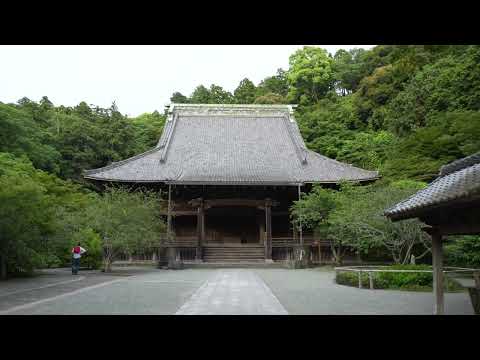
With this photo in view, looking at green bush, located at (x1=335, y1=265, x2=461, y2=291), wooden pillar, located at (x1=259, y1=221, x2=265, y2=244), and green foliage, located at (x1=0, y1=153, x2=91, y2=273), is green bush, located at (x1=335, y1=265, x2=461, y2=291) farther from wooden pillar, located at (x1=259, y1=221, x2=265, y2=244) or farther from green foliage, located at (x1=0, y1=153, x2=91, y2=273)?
wooden pillar, located at (x1=259, y1=221, x2=265, y2=244)

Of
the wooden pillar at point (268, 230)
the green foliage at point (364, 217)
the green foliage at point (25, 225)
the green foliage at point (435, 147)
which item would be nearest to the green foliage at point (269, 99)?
the green foliage at point (435, 147)

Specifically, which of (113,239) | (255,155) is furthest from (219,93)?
(113,239)

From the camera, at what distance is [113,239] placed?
65.2ft

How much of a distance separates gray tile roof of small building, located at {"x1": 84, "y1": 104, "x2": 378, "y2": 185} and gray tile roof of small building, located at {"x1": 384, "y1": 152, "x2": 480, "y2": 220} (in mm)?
17811

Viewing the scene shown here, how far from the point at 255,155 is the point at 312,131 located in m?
14.4

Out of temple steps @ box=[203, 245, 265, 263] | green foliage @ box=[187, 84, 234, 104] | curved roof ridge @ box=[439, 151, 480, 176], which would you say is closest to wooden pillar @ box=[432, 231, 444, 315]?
curved roof ridge @ box=[439, 151, 480, 176]

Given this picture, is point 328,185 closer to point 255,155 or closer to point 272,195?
point 272,195

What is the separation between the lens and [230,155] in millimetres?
31812

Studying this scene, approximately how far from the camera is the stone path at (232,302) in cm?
866

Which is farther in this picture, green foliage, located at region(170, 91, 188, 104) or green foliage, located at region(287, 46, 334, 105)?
green foliage, located at region(170, 91, 188, 104)

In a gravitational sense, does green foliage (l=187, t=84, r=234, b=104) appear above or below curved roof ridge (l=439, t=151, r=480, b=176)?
above

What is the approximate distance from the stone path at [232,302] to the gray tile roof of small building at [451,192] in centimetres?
299

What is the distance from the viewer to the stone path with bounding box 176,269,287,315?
866cm
